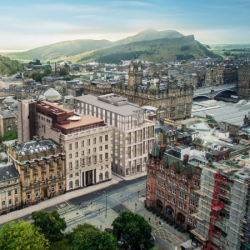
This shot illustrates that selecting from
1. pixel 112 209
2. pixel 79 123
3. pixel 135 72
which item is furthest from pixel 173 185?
pixel 135 72

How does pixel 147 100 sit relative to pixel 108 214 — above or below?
above

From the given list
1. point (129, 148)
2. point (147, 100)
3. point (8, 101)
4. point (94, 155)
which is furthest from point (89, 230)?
point (8, 101)

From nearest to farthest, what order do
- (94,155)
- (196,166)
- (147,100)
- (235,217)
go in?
(235,217), (196,166), (94,155), (147,100)

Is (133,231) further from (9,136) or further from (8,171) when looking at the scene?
(9,136)

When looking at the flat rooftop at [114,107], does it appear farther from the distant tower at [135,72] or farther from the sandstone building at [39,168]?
the distant tower at [135,72]

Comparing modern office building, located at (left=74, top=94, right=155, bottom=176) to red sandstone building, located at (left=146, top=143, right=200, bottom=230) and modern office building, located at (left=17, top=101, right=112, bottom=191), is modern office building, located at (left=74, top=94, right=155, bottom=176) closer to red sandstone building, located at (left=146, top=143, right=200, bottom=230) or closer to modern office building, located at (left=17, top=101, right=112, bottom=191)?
modern office building, located at (left=17, top=101, right=112, bottom=191)

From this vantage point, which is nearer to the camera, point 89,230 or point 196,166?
point 89,230

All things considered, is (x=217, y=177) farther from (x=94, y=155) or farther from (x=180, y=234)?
(x=94, y=155)
